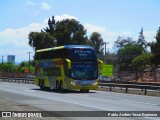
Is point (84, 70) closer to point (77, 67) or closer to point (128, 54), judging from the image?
point (77, 67)

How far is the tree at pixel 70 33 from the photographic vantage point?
292ft

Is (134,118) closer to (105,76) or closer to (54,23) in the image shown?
(105,76)

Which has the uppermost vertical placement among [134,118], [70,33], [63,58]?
[70,33]

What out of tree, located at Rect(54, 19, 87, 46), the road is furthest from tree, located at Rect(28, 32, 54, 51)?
the road

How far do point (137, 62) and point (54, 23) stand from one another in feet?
68.0

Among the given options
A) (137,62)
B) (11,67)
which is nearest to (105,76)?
(137,62)

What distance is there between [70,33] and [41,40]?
623 centimetres

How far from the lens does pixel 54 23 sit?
315ft

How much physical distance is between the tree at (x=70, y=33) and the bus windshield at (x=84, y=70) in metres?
51.9

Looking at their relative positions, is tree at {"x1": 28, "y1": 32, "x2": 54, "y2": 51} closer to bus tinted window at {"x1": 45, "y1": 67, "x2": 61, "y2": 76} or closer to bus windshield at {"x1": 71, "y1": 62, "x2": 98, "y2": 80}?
bus tinted window at {"x1": 45, "y1": 67, "x2": 61, "y2": 76}

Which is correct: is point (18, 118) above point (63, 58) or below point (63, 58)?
below

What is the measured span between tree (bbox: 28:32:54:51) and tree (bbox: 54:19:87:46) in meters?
2.09

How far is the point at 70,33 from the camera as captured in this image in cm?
8994

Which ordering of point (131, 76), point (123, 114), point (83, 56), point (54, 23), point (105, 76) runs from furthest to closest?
point (54, 23)
point (131, 76)
point (105, 76)
point (83, 56)
point (123, 114)
